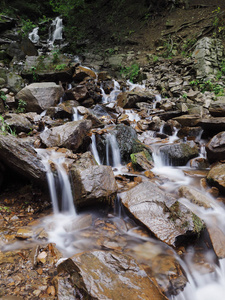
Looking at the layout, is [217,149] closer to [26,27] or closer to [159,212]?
[159,212]

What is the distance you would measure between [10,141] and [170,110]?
272 inches

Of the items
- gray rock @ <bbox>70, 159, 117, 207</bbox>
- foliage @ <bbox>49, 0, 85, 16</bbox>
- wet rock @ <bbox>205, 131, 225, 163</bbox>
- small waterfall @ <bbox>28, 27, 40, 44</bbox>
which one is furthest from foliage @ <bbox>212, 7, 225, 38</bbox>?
foliage @ <bbox>49, 0, 85, 16</bbox>

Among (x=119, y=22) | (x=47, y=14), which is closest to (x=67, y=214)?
(x=119, y=22)

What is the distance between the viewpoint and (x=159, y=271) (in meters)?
2.11

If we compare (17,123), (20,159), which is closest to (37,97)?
(17,123)

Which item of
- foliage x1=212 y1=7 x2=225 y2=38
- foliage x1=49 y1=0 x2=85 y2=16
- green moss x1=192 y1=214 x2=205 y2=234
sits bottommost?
green moss x1=192 y1=214 x2=205 y2=234

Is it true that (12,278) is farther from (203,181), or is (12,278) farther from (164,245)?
(203,181)

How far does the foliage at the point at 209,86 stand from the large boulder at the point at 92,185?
817 centimetres

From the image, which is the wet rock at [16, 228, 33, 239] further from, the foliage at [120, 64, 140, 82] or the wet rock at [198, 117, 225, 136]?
the foliage at [120, 64, 140, 82]

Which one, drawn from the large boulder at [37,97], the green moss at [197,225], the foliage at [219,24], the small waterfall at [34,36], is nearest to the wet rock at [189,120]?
the green moss at [197,225]

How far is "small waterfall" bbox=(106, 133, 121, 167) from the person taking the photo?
525cm

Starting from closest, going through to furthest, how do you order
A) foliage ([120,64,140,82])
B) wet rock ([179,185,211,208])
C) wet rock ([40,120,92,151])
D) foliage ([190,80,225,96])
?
wet rock ([179,185,211,208])
wet rock ([40,120,92,151])
foliage ([190,80,225,96])
foliage ([120,64,140,82])

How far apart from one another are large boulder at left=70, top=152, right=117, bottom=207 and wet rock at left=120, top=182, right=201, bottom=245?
316 millimetres

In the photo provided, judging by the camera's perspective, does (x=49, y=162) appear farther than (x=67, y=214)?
Yes
